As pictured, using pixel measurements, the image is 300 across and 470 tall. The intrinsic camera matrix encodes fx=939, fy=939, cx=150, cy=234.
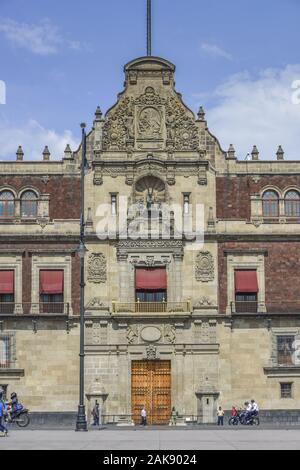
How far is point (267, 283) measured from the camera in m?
52.5

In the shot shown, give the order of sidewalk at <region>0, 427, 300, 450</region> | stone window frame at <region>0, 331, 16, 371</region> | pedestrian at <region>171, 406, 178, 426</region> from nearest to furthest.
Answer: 1. sidewalk at <region>0, 427, 300, 450</region>
2. pedestrian at <region>171, 406, 178, 426</region>
3. stone window frame at <region>0, 331, 16, 371</region>

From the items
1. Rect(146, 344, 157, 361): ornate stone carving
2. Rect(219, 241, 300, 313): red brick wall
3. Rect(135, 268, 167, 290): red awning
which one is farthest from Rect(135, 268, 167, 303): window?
Rect(219, 241, 300, 313): red brick wall

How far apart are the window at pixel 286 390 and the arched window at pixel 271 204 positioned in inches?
375

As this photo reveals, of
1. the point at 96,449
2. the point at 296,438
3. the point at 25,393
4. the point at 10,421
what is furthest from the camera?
the point at 25,393

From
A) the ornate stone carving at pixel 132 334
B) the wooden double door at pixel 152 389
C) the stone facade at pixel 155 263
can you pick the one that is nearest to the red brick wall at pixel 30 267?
the stone facade at pixel 155 263

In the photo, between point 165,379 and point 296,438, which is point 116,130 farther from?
point 296,438

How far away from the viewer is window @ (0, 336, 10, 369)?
51750 millimetres

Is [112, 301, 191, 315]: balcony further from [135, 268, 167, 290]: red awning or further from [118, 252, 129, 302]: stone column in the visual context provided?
[135, 268, 167, 290]: red awning

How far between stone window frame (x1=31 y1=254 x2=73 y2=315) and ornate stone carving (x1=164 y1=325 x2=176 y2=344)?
5.59 meters

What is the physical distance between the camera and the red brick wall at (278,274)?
2061 inches

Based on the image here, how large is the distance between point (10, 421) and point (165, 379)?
1070 centimetres

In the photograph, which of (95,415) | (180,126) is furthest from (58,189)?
(95,415)

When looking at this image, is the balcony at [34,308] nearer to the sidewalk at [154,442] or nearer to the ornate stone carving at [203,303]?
the ornate stone carving at [203,303]

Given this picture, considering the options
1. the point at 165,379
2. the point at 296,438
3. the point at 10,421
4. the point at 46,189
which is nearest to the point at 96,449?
the point at 296,438
